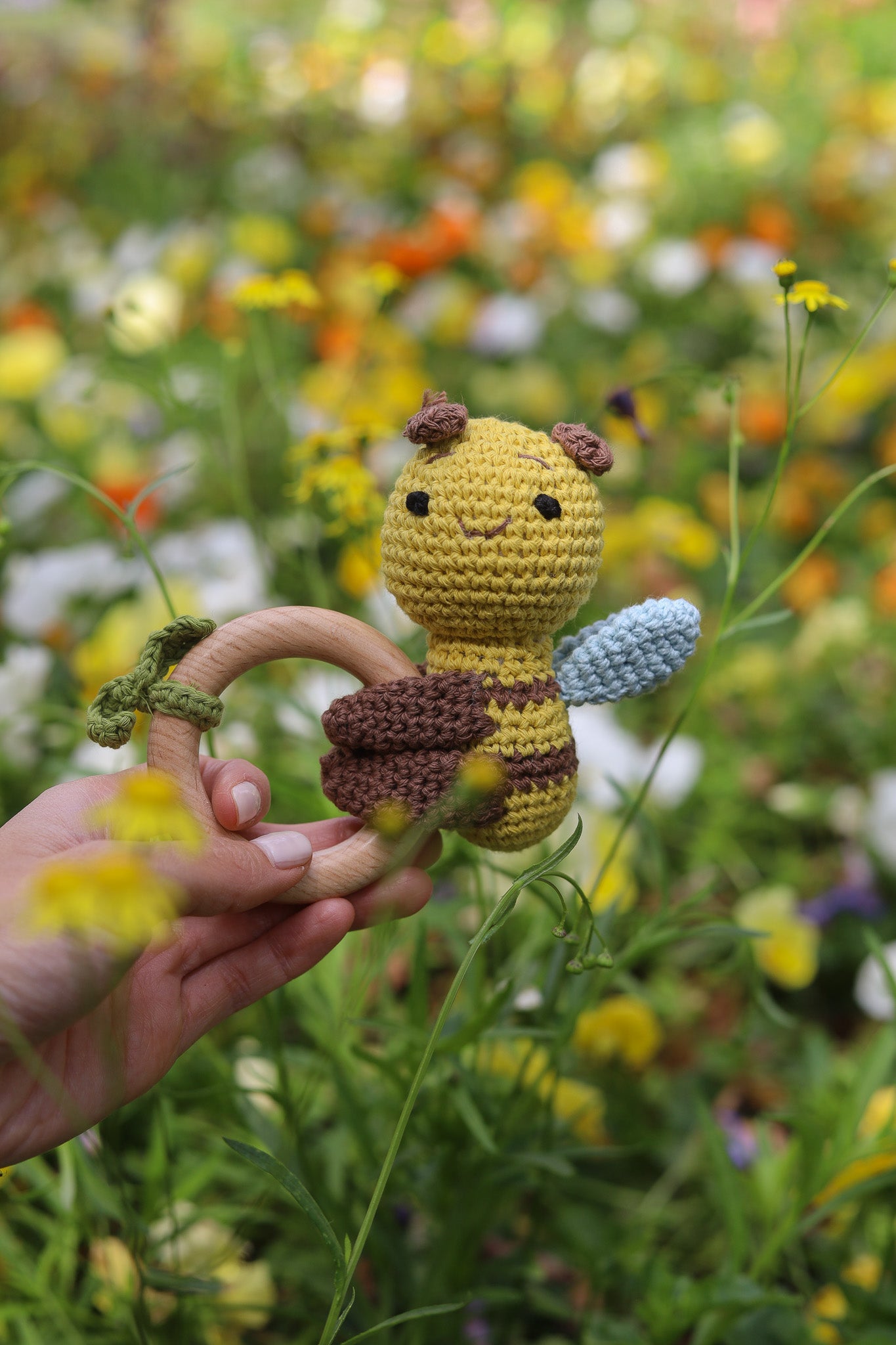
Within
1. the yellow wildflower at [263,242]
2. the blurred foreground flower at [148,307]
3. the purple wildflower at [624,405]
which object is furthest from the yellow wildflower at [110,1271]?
the yellow wildflower at [263,242]

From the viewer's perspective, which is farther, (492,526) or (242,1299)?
(242,1299)

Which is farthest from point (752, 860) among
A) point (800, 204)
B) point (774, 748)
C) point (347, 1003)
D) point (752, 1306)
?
point (800, 204)

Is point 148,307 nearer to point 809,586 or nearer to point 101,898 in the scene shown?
point 809,586

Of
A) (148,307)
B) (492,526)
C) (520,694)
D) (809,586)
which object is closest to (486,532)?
(492,526)

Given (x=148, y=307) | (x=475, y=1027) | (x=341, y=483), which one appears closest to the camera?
(x=475, y=1027)

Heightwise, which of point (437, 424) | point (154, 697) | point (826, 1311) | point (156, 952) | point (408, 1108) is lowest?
point (826, 1311)

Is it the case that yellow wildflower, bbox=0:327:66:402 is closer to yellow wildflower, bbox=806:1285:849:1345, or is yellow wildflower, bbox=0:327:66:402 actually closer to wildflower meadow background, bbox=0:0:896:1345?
wildflower meadow background, bbox=0:0:896:1345

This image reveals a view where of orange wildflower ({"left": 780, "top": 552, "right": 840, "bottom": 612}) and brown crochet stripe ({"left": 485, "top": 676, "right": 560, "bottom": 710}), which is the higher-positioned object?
brown crochet stripe ({"left": 485, "top": 676, "right": 560, "bottom": 710})

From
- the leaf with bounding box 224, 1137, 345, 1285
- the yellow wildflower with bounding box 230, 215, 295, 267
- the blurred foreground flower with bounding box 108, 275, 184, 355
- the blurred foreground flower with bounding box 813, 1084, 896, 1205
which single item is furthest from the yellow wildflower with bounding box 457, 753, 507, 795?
the yellow wildflower with bounding box 230, 215, 295, 267
